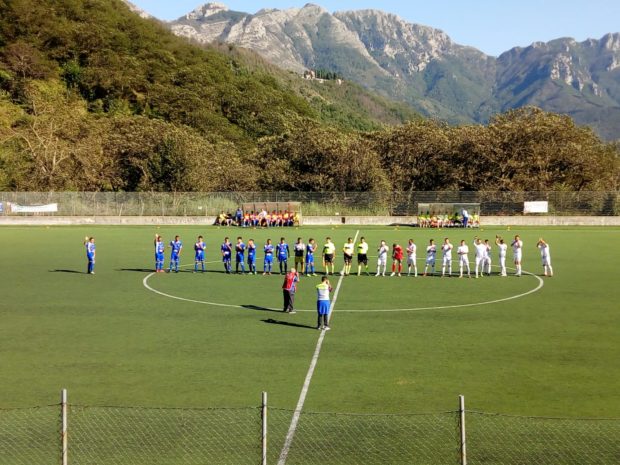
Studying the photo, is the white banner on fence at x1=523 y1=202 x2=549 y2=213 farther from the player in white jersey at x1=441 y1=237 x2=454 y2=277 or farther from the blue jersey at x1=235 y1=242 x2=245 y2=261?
the blue jersey at x1=235 y1=242 x2=245 y2=261

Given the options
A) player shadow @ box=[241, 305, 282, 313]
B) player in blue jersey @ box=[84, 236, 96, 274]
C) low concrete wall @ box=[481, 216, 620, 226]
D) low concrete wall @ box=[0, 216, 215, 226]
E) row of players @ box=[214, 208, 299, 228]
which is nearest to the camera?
player shadow @ box=[241, 305, 282, 313]

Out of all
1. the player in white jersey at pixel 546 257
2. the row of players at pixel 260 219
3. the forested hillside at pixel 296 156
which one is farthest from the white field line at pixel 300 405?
the forested hillside at pixel 296 156

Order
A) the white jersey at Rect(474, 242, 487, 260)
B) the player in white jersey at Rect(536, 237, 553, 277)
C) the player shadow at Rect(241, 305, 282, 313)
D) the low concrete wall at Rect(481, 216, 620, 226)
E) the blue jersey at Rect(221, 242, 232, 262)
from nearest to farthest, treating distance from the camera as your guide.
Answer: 1. the player shadow at Rect(241, 305, 282, 313)
2. the white jersey at Rect(474, 242, 487, 260)
3. the player in white jersey at Rect(536, 237, 553, 277)
4. the blue jersey at Rect(221, 242, 232, 262)
5. the low concrete wall at Rect(481, 216, 620, 226)

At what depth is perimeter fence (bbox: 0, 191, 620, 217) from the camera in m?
71.2

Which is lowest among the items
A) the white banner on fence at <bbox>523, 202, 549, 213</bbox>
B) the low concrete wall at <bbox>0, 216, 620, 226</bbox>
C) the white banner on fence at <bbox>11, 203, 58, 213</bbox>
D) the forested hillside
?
the low concrete wall at <bbox>0, 216, 620, 226</bbox>

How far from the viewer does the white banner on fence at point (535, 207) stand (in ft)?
231

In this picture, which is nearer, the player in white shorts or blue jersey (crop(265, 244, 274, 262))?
the player in white shorts

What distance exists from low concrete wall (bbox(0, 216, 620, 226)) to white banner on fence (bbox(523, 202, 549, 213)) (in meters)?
1.45

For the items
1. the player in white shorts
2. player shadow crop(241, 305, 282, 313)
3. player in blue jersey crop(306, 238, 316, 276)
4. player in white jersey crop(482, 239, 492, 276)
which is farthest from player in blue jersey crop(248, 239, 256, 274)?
player in white jersey crop(482, 239, 492, 276)

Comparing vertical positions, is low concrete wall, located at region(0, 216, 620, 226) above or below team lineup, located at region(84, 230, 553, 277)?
above

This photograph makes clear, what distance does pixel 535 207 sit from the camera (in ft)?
231

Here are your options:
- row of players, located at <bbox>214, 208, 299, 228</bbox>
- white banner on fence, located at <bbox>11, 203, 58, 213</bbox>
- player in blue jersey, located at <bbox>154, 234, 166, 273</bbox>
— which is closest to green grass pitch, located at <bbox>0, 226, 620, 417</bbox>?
player in blue jersey, located at <bbox>154, 234, 166, 273</bbox>

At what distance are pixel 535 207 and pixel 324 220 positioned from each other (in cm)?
2124

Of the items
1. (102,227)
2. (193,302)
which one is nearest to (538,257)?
(193,302)
